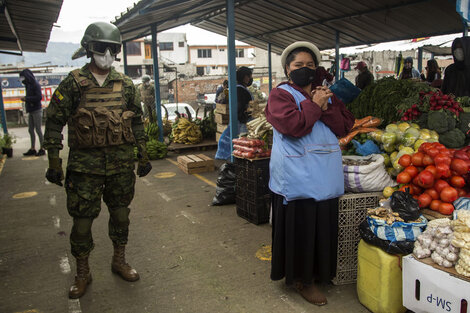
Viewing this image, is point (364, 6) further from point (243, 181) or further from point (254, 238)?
point (254, 238)

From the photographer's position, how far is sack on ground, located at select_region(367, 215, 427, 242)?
2.95 m

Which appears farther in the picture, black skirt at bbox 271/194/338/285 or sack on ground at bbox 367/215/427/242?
black skirt at bbox 271/194/338/285

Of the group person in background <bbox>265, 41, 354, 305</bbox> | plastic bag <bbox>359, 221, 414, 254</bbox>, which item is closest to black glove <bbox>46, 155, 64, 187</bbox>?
person in background <bbox>265, 41, 354, 305</bbox>

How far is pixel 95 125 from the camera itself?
3.43m

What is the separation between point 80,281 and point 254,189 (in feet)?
7.82

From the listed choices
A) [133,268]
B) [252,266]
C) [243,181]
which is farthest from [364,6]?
[133,268]

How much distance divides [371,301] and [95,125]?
9.13 ft

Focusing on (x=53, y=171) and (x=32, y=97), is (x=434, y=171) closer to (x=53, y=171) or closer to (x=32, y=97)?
(x=53, y=171)

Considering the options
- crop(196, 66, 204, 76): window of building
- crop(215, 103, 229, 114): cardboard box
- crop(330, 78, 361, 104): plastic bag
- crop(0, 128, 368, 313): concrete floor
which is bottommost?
crop(0, 128, 368, 313): concrete floor

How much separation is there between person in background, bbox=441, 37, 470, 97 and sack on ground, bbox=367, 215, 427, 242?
2958mm

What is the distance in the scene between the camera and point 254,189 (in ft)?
16.8

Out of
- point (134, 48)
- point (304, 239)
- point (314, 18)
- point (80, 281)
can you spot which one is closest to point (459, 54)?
point (304, 239)

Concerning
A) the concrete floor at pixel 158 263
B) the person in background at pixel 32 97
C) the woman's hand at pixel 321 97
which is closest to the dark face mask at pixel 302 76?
the woman's hand at pixel 321 97

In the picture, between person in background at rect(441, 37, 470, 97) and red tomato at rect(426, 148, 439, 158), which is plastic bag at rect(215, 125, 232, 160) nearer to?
person in background at rect(441, 37, 470, 97)
